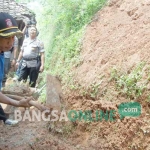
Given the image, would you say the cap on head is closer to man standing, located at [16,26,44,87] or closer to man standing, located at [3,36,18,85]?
man standing, located at [16,26,44,87]

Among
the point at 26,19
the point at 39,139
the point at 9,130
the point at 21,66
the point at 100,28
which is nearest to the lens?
the point at 39,139

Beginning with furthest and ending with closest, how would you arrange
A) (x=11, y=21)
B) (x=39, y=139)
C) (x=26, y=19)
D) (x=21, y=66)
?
(x=26, y=19)
(x=21, y=66)
(x=39, y=139)
(x=11, y=21)

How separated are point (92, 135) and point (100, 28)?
294 cm

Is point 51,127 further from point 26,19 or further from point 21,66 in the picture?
point 26,19

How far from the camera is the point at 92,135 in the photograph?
13.2 ft

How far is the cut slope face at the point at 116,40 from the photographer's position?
455 cm

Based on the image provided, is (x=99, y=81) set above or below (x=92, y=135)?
above

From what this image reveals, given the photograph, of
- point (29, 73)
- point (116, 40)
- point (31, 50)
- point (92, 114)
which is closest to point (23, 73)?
point (29, 73)

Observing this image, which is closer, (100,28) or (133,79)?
(133,79)

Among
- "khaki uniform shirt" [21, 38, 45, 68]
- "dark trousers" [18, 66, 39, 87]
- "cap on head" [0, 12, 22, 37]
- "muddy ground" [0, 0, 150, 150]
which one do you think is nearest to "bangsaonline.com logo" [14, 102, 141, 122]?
"muddy ground" [0, 0, 150, 150]

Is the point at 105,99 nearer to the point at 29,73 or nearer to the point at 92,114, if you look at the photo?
the point at 92,114

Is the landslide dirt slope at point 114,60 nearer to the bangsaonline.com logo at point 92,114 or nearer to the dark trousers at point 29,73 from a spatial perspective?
the bangsaonline.com logo at point 92,114

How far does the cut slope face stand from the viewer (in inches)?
179

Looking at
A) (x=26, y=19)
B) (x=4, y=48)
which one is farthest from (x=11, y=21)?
(x=26, y=19)
